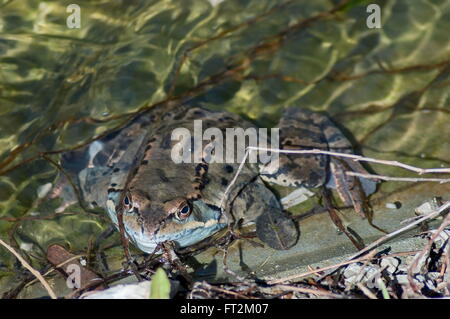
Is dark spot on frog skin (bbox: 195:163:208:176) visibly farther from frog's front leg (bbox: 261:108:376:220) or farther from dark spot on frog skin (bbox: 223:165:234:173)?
frog's front leg (bbox: 261:108:376:220)

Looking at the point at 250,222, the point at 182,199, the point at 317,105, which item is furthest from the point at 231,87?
the point at 182,199

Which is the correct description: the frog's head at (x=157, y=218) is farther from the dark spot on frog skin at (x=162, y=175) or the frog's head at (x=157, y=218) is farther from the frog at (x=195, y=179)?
the dark spot on frog skin at (x=162, y=175)

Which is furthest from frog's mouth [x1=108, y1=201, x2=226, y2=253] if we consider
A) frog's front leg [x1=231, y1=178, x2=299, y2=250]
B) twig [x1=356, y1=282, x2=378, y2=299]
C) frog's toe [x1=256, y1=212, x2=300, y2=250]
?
twig [x1=356, y1=282, x2=378, y2=299]

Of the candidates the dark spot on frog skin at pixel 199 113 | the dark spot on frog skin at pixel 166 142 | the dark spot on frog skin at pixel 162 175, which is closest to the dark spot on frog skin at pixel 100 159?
the dark spot on frog skin at pixel 166 142

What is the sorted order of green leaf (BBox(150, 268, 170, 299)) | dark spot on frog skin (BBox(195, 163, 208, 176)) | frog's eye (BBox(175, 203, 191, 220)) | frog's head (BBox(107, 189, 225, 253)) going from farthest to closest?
dark spot on frog skin (BBox(195, 163, 208, 176))
frog's eye (BBox(175, 203, 191, 220))
frog's head (BBox(107, 189, 225, 253))
green leaf (BBox(150, 268, 170, 299))
